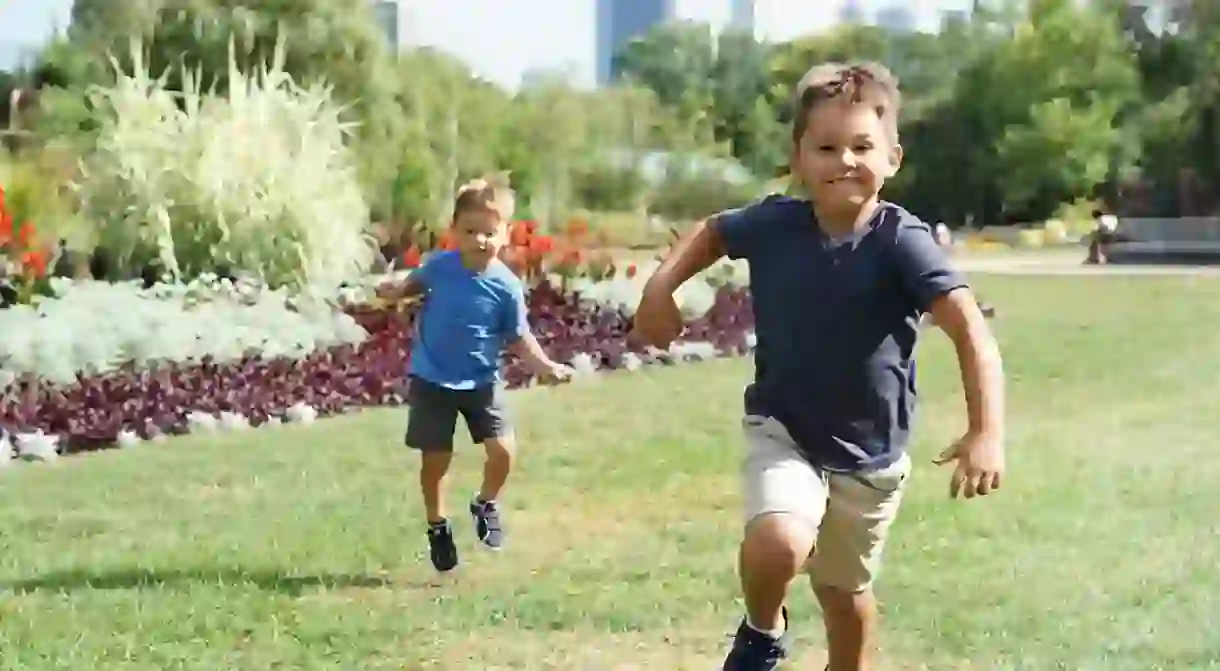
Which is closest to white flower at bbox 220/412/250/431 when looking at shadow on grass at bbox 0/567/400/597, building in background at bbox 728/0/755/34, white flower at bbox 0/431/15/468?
white flower at bbox 0/431/15/468

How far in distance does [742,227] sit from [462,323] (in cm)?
215

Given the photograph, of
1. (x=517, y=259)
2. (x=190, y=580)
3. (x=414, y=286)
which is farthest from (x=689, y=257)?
(x=517, y=259)

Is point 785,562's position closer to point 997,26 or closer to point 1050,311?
point 1050,311

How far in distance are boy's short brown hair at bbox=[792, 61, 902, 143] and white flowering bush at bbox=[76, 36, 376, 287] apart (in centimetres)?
1024

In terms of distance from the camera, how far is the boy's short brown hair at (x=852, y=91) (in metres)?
3.46

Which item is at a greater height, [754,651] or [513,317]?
[513,317]

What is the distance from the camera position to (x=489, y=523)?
5.86 metres

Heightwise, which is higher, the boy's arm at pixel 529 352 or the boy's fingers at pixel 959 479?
the boy's fingers at pixel 959 479

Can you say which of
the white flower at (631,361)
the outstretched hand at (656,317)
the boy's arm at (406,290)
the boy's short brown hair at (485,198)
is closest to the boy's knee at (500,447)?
the boy's arm at (406,290)

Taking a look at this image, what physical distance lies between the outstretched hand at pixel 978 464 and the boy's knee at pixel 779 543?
341 mm

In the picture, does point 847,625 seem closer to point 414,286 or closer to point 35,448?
point 414,286

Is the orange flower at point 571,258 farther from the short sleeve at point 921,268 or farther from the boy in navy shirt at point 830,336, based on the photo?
the short sleeve at point 921,268

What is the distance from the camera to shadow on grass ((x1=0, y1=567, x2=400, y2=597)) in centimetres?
532

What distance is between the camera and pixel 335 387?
35.4 feet
